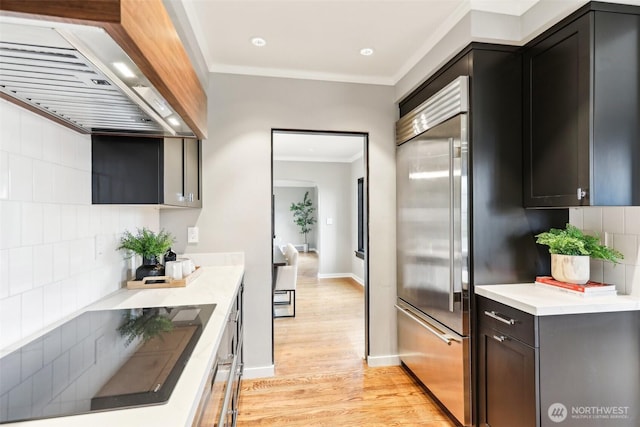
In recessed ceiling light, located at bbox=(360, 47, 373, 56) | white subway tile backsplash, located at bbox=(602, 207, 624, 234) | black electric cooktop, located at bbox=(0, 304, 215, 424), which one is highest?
recessed ceiling light, located at bbox=(360, 47, 373, 56)

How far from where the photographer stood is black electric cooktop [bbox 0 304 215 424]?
75 centimetres

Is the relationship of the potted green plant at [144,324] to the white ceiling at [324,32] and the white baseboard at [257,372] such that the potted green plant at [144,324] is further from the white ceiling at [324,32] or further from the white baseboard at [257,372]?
the white ceiling at [324,32]

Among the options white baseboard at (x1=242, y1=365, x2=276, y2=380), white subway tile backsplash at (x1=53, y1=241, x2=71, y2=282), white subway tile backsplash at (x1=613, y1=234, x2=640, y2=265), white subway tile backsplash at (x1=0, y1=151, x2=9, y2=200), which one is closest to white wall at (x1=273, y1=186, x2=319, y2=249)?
white baseboard at (x1=242, y1=365, x2=276, y2=380)

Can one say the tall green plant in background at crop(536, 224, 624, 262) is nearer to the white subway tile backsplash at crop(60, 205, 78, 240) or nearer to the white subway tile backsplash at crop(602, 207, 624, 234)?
the white subway tile backsplash at crop(602, 207, 624, 234)

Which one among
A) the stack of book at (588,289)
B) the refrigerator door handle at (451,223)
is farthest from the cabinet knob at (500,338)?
the stack of book at (588,289)

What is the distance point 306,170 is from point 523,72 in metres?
4.97

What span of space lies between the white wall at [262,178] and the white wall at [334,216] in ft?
12.9

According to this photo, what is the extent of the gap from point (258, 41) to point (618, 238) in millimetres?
2520

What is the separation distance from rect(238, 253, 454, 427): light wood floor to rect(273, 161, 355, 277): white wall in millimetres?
3058

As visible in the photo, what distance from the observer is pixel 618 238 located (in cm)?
177

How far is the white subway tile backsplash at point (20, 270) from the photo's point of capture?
1095mm

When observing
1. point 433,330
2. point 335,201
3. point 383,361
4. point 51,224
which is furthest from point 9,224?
point 335,201

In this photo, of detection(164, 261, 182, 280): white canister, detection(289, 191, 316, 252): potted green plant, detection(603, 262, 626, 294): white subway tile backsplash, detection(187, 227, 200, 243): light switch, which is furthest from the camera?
detection(289, 191, 316, 252): potted green plant

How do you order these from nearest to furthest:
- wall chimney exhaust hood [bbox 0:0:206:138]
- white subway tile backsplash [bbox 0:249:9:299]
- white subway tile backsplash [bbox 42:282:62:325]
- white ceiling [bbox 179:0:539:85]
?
wall chimney exhaust hood [bbox 0:0:206:138], white subway tile backsplash [bbox 0:249:9:299], white subway tile backsplash [bbox 42:282:62:325], white ceiling [bbox 179:0:539:85]
